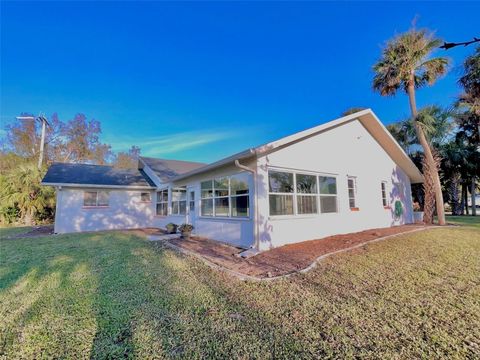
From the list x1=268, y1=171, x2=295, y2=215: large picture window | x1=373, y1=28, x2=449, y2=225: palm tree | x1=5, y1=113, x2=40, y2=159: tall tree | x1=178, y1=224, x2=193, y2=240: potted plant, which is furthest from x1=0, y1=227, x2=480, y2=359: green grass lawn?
x1=5, y1=113, x2=40, y2=159: tall tree

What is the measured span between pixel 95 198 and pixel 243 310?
1353 cm

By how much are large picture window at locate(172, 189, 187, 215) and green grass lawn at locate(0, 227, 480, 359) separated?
6.06m

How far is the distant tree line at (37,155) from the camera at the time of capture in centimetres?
1590

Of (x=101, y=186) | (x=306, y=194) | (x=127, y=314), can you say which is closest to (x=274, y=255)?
(x=306, y=194)

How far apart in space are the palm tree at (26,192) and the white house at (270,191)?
2.45 meters

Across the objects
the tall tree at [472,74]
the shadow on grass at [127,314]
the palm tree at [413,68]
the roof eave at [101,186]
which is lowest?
the shadow on grass at [127,314]

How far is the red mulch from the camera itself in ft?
17.9

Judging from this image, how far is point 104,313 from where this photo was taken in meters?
3.43

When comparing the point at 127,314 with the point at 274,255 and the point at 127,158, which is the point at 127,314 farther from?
the point at 127,158

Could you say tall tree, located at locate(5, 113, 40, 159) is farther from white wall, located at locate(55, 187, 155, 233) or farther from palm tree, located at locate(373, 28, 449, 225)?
palm tree, located at locate(373, 28, 449, 225)

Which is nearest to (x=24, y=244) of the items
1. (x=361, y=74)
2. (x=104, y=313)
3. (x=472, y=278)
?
(x=104, y=313)

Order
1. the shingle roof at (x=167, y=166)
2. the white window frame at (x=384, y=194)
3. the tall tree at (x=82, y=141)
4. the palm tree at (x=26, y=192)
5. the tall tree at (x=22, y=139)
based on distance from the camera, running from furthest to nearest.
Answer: the tall tree at (x=82, y=141)
the tall tree at (x=22, y=139)
the palm tree at (x=26, y=192)
the shingle roof at (x=167, y=166)
the white window frame at (x=384, y=194)

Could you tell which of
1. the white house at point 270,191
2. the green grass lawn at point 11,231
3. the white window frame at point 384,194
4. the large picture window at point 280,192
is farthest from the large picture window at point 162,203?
the white window frame at point 384,194

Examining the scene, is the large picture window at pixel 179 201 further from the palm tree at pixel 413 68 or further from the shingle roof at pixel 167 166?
the palm tree at pixel 413 68
